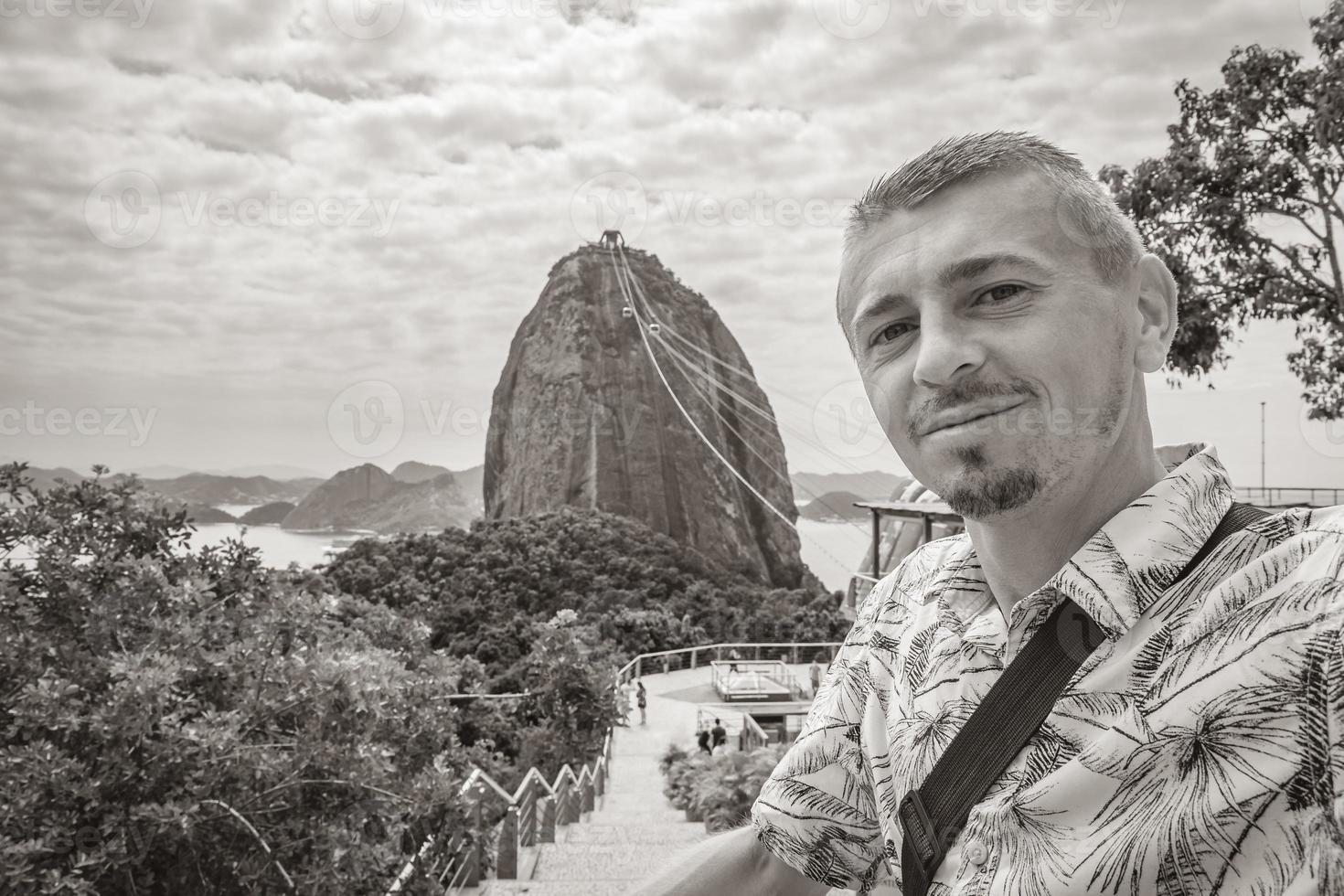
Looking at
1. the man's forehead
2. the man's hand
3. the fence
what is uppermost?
the man's forehead

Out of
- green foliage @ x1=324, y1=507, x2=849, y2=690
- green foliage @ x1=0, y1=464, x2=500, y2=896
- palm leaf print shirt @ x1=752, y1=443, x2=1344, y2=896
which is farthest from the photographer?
green foliage @ x1=324, y1=507, x2=849, y2=690

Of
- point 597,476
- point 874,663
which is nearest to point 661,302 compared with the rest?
point 597,476

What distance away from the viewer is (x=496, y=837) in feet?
18.6

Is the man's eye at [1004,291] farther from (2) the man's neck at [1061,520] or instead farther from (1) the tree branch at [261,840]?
(1) the tree branch at [261,840]

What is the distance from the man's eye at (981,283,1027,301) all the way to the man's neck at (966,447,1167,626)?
18 cm

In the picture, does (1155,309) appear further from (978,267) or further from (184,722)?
(184,722)

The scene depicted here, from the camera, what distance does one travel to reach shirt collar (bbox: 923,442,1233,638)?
30.0 inches

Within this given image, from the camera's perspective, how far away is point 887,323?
939 mm

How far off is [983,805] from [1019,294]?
47cm

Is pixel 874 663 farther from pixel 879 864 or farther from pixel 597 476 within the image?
pixel 597 476

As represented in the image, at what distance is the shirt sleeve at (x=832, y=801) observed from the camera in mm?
1026

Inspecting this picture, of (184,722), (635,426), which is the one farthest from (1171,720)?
(635,426)

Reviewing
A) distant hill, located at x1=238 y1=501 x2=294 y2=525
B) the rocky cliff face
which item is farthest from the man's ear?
distant hill, located at x1=238 y1=501 x2=294 y2=525

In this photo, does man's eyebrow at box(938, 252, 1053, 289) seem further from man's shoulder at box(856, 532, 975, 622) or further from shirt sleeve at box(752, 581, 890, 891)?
shirt sleeve at box(752, 581, 890, 891)
